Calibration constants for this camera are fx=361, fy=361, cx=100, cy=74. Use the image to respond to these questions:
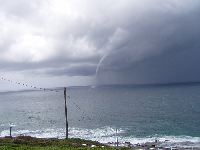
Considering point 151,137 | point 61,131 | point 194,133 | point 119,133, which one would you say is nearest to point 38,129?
point 61,131

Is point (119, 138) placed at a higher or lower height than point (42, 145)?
lower

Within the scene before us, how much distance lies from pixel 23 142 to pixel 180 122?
59.7m

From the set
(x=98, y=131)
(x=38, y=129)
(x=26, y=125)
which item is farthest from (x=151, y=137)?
(x=26, y=125)

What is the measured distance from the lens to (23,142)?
46.4m

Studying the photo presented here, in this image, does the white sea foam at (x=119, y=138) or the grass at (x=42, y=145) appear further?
the white sea foam at (x=119, y=138)

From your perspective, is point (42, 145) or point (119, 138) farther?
point (119, 138)

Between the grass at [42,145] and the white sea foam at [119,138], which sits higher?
the grass at [42,145]

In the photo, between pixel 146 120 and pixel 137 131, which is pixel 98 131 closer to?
pixel 137 131

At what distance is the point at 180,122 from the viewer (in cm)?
9694

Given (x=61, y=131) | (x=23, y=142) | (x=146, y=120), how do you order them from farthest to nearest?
(x=146, y=120), (x=61, y=131), (x=23, y=142)

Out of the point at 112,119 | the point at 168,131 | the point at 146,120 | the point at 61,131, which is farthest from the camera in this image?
the point at 112,119

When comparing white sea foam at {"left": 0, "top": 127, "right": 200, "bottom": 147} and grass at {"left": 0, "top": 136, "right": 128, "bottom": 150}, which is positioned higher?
grass at {"left": 0, "top": 136, "right": 128, "bottom": 150}

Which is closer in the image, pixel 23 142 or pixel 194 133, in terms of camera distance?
pixel 23 142

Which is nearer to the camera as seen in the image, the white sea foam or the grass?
the grass
